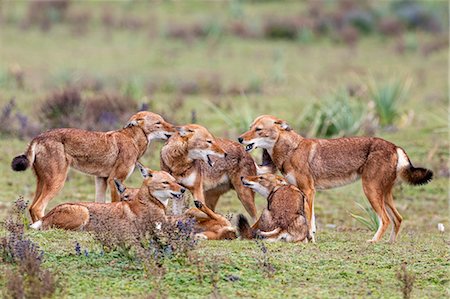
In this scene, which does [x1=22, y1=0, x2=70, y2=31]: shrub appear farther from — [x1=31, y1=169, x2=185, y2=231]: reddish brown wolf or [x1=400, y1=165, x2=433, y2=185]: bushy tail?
[x1=400, y1=165, x2=433, y2=185]: bushy tail

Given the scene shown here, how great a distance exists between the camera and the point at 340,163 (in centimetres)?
1038

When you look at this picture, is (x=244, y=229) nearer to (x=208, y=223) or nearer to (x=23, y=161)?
(x=208, y=223)

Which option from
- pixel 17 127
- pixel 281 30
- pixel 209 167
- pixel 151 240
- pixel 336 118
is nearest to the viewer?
pixel 151 240

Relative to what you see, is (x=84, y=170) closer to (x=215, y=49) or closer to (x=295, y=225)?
(x=295, y=225)

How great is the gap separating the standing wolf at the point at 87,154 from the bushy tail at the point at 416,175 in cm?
263

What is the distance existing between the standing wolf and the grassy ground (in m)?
1.17

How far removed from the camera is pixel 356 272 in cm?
810

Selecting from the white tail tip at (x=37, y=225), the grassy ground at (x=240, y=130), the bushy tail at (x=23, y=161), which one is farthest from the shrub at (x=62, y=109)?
the white tail tip at (x=37, y=225)

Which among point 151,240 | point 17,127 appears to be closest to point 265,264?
point 151,240

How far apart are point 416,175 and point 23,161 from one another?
4.07 metres

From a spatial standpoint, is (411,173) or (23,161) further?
(411,173)

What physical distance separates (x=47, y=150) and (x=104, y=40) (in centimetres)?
1799

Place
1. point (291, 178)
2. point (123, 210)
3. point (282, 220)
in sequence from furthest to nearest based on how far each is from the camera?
point (291, 178), point (123, 210), point (282, 220)

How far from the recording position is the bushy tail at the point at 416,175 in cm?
1010
